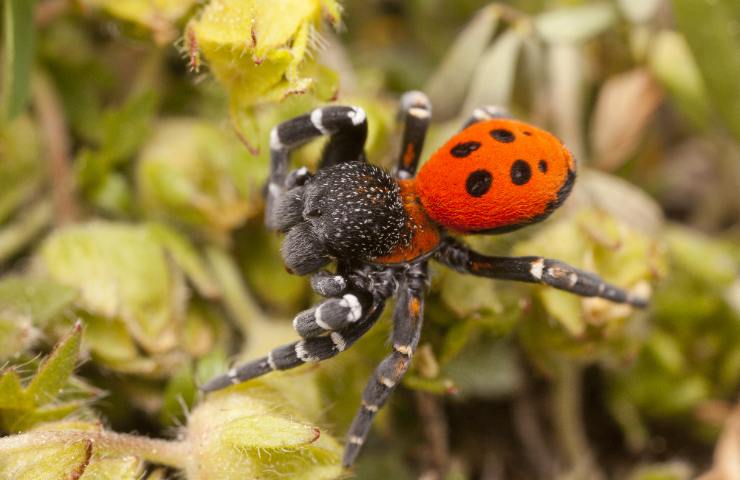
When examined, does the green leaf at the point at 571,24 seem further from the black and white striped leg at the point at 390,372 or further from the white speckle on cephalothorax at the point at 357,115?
the black and white striped leg at the point at 390,372

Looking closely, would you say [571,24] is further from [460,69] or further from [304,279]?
[304,279]

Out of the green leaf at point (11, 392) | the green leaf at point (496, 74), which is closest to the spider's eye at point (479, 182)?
the green leaf at point (496, 74)

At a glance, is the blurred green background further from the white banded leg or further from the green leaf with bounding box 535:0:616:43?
the white banded leg

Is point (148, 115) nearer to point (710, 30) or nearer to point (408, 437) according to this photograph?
point (408, 437)

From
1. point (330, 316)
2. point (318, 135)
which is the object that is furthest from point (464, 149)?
point (330, 316)

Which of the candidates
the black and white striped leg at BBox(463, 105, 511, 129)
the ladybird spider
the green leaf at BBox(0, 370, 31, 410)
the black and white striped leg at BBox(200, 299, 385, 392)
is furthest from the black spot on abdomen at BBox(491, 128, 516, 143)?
the green leaf at BBox(0, 370, 31, 410)

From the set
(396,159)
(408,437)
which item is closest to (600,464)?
(408,437)

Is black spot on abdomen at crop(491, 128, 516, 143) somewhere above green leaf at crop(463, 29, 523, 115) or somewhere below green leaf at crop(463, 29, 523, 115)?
above

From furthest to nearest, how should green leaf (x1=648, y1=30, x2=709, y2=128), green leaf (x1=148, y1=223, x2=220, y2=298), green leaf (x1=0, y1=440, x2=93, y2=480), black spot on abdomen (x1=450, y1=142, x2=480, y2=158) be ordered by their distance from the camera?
green leaf (x1=648, y1=30, x2=709, y2=128) < green leaf (x1=148, y1=223, x2=220, y2=298) < black spot on abdomen (x1=450, y1=142, x2=480, y2=158) < green leaf (x1=0, y1=440, x2=93, y2=480)
